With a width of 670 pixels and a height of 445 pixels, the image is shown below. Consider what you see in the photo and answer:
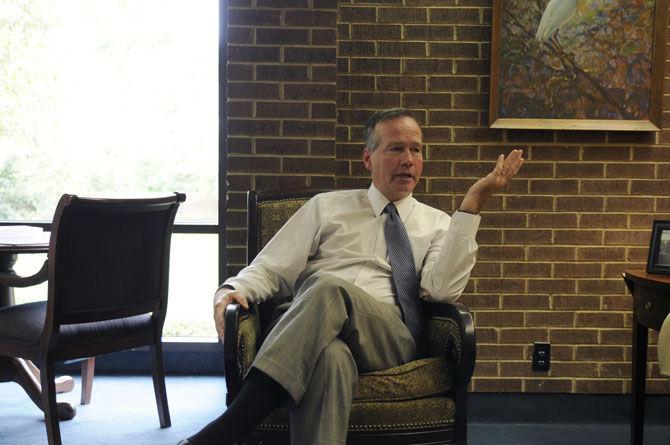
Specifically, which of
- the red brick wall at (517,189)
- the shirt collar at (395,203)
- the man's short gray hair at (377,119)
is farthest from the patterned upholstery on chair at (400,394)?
the red brick wall at (517,189)

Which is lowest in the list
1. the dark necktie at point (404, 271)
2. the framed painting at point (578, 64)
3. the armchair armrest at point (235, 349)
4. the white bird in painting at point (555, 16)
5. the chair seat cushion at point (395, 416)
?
the chair seat cushion at point (395, 416)

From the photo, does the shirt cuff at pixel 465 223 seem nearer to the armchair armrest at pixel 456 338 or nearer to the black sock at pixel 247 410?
the armchair armrest at pixel 456 338

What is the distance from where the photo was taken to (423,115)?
12.2ft

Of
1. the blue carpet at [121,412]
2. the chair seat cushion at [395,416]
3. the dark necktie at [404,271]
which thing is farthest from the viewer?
the blue carpet at [121,412]

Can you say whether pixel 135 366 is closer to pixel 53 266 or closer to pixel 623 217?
pixel 53 266

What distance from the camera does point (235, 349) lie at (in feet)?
7.47

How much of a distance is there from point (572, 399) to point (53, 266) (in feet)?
7.80

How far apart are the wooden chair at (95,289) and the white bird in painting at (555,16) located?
1786 mm

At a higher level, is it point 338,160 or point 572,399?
point 338,160

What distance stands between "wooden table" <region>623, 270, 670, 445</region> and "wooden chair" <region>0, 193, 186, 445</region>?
182cm

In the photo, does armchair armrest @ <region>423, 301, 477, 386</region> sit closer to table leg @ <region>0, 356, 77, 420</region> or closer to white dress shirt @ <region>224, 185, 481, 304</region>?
white dress shirt @ <region>224, 185, 481, 304</region>

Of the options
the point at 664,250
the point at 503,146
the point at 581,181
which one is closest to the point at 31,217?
the point at 503,146

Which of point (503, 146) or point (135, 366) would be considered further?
point (135, 366)

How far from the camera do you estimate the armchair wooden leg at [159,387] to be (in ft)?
11.1
